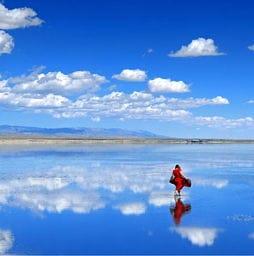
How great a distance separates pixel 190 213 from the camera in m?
17.4

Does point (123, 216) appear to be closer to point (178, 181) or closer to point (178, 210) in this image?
point (178, 210)

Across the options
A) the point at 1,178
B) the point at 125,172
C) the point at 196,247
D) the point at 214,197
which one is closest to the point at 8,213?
the point at 196,247

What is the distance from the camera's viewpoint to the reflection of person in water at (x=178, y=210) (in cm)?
1648

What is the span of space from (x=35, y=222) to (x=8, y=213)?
1.78m

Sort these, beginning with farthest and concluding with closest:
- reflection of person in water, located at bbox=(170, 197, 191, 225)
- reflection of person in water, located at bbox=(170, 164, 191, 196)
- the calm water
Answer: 1. reflection of person in water, located at bbox=(170, 164, 191, 196)
2. reflection of person in water, located at bbox=(170, 197, 191, 225)
3. the calm water

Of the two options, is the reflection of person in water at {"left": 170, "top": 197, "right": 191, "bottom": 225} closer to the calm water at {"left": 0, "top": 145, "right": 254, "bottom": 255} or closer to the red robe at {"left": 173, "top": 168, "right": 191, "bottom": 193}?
the calm water at {"left": 0, "top": 145, "right": 254, "bottom": 255}

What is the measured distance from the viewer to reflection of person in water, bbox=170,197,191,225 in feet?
54.1

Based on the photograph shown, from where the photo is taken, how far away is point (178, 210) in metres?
18.0

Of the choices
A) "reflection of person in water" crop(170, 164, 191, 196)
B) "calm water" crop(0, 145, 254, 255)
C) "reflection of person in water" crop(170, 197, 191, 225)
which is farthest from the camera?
"reflection of person in water" crop(170, 164, 191, 196)

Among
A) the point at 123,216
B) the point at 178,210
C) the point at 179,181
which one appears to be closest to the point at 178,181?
the point at 179,181

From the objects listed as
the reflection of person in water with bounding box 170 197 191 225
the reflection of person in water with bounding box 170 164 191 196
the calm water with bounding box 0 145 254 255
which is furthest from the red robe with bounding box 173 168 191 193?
the reflection of person in water with bounding box 170 197 191 225

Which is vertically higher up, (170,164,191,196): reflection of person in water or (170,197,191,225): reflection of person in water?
(170,164,191,196): reflection of person in water

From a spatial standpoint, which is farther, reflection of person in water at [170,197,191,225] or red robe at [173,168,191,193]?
red robe at [173,168,191,193]

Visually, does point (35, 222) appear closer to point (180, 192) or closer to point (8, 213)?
point (8, 213)
